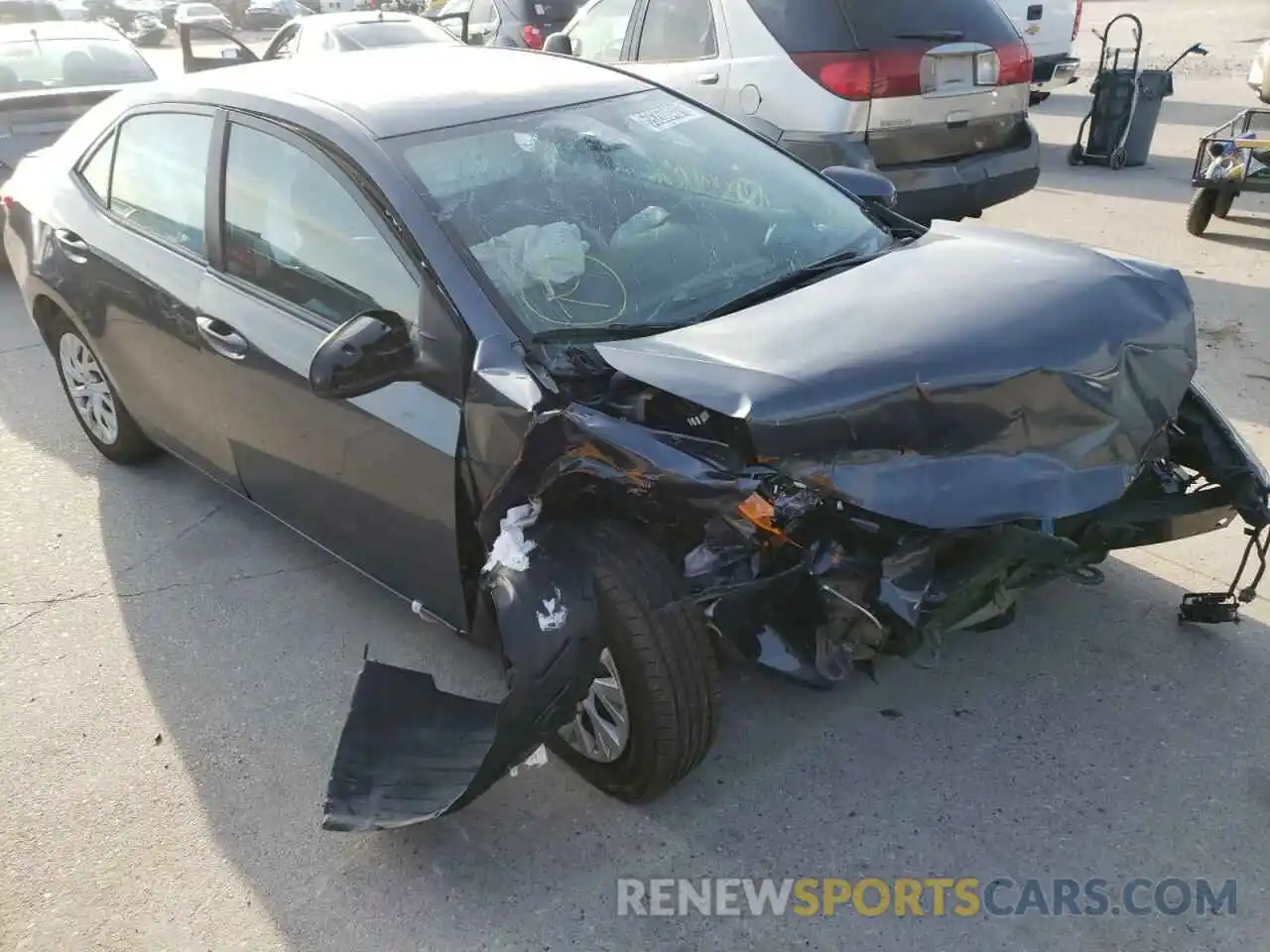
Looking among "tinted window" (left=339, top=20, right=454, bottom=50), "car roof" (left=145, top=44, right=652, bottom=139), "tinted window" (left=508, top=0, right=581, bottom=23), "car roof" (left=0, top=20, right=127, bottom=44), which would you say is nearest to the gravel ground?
"car roof" (left=145, top=44, right=652, bottom=139)

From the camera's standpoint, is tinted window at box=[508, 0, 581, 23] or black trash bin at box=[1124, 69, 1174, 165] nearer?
black trash bin at box=[1124, 69, 1174, 165]

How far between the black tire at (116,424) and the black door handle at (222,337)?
1155 millimetres

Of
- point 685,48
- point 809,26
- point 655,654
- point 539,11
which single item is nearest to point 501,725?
point 655,654

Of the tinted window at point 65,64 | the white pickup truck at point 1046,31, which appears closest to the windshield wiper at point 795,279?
the tinted window at point 65,64

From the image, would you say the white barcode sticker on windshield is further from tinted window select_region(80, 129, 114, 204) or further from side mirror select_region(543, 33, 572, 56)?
side mirror select_region(543, 33, 572, 56)

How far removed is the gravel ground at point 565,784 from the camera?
2.43 meters

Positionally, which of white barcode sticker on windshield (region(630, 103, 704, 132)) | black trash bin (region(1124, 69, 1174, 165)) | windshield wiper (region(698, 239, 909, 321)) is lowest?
black trash bin (region(1124, 69, 1174, 165))

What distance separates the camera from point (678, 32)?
659 cm

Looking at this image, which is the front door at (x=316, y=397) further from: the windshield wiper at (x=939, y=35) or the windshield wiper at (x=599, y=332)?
the windshield wiper at (x=939, y=35)

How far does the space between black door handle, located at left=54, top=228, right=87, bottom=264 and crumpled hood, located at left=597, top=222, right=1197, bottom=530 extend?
2654 millimetres

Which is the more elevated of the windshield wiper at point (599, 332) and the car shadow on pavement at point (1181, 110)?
the windshield wiper at point (599, 332)

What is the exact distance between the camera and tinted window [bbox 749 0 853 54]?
5770 millimetres

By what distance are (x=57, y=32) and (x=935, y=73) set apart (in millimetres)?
6794

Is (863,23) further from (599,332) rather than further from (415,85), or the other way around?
(599,332)
